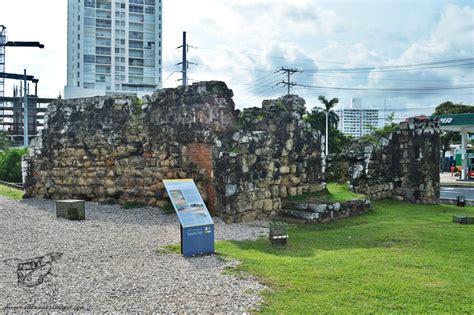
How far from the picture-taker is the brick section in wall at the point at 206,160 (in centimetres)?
1237

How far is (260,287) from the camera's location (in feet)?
19.7

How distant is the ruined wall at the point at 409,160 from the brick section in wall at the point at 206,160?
6708 millimetres

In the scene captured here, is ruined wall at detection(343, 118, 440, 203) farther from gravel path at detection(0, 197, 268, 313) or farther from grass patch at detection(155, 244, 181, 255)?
grass patch at detection(155, 244, 181, 255)

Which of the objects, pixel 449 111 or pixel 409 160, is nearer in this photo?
pixel 409 160

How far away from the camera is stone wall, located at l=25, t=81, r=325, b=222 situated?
1188 cm

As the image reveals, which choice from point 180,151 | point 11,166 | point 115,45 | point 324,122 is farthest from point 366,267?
point 115,45

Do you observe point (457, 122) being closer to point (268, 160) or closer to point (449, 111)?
point (449, 111)

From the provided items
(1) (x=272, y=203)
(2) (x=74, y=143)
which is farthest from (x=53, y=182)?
(1) (x=272, y=203)

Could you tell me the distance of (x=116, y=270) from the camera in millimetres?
6879

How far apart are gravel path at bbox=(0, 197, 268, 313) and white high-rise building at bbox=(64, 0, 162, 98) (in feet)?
244

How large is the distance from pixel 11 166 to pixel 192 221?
792 inches

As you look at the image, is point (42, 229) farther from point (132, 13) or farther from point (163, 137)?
point (132, 13)

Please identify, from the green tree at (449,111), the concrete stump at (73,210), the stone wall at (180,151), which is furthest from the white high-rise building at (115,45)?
the concrete stump at (73,210)

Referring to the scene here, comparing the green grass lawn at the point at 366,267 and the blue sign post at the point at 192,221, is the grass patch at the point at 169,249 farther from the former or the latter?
the green grass lawn at the point at 366,267
